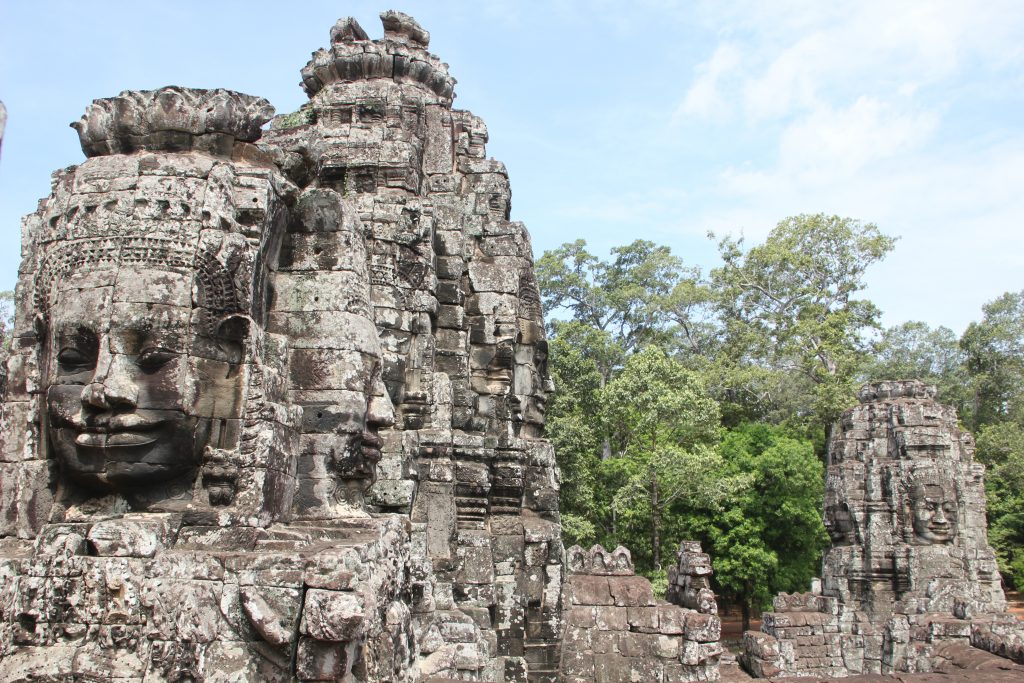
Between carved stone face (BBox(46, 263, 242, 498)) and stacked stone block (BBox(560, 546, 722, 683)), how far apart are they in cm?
893

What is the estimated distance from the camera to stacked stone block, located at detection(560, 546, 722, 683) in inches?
482

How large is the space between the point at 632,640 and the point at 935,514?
9.01m

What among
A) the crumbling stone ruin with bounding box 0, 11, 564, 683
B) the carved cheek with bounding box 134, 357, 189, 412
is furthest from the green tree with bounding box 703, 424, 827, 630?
the carved cheek with bounding box 134, 357, 189, 412

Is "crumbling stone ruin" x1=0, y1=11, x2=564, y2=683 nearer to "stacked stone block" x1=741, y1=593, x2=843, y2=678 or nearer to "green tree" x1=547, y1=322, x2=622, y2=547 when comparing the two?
"stacked stone block" x1=741, y1=593, x2=843, y2=678

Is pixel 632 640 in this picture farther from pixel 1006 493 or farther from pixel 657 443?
pixel 1006 493

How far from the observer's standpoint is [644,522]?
2722 centimetres

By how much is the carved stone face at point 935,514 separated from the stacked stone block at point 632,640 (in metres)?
7.79

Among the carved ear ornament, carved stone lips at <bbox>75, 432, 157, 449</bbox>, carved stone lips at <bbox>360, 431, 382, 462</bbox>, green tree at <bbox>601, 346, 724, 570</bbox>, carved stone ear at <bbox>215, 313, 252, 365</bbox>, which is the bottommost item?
carved stone lips at <bbox>75, 432, 157, 449</bbox>

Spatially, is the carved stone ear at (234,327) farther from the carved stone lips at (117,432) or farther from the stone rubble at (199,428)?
the carved stone lips at (117,432)

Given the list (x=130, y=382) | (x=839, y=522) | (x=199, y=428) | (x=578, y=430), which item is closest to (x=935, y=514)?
(x=839, y=522)

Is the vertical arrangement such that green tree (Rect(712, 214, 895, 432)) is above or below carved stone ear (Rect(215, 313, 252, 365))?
above

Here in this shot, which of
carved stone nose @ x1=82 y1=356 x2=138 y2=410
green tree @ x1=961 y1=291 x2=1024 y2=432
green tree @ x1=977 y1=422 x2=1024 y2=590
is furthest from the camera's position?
green tree @ x1=961 y1=291 x2=1024 y2=432

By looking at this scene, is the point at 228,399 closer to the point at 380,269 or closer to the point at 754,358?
the point at 380,269

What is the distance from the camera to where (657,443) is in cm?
2814
